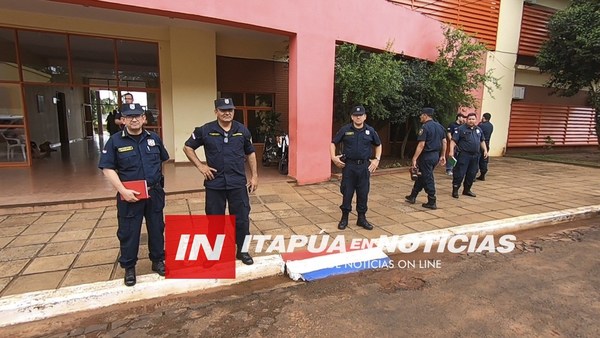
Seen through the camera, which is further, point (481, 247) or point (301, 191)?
point (301, 191)

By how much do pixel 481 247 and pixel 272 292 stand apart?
2.88 meters

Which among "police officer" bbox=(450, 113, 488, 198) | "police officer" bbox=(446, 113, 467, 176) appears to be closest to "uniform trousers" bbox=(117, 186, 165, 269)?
"police officer" bbox=(450, 113, 488, 198)

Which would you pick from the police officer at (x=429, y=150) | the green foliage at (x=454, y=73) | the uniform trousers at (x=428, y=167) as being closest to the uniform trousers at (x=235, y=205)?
the police officer at (x=429, y=150)

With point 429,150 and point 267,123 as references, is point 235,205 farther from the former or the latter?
point 267,123

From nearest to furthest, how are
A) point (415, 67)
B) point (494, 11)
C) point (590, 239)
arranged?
point (590, 239) < point (415, 67) < point (494, 11)

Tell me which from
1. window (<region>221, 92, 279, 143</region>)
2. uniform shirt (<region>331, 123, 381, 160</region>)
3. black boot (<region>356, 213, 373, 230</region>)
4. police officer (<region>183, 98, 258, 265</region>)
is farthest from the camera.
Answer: window (<region>221, 92, 279, 143</region>)

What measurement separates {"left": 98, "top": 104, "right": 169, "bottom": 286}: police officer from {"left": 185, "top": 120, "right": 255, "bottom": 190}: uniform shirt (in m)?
0.43

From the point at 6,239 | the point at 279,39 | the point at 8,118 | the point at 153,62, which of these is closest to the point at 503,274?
the point at 6,239

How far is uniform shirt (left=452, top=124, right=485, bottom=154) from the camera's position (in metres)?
6.61

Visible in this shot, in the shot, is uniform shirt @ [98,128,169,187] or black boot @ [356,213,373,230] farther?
black boot @ [356,213,373,230]

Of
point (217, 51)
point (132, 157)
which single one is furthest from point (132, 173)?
point (217, 51)

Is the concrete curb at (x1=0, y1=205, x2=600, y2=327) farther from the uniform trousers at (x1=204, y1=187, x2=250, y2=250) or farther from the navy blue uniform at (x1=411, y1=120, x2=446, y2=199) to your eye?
the navy blue uniform at (x1=411, y1=120, x2=446, y2=199)

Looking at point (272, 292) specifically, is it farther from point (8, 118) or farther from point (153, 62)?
point (8, 118)

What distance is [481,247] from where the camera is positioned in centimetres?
461
